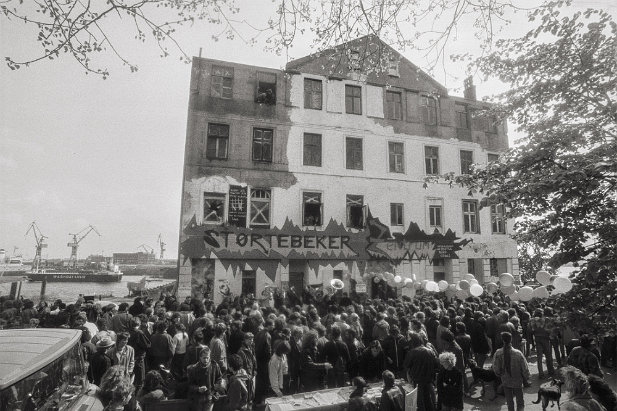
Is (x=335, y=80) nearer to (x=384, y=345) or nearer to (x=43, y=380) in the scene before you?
(x=384, y=345)

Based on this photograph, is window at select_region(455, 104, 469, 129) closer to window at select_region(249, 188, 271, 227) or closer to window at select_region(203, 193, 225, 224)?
window at select_region(249, 188, 271, 227)

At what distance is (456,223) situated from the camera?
70.4ft

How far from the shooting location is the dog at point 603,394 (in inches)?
189

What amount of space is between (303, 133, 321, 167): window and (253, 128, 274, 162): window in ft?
6.35

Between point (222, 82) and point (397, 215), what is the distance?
12.0m

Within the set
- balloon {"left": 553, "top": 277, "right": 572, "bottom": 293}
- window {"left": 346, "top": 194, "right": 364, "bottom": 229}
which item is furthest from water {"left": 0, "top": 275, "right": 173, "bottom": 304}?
balloon {"left": 553, "top": 277, "right": 572, "bottom": 293}

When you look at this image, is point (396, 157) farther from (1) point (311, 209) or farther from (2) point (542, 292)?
(2) point (542, 292)

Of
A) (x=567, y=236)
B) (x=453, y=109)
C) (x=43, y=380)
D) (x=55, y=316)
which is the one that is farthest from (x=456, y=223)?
(x=43, y=380)

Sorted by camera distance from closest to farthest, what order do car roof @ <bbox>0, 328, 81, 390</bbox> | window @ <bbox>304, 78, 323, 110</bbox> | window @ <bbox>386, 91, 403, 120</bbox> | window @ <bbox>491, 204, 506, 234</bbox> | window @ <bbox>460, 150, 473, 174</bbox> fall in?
car roof @ <bbox>0, 328, 81, 390</bbox>
window @ <bbox>304, 78, 323, 110</bbox>
window @ <bbox>386, 91, 403, 120</bbox>
window @ <bbox>491, 204, 506, 234</bbox>
window @ <bbox>460, 150, 473, 174</bbox>

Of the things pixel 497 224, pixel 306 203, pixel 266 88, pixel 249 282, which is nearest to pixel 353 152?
pixel 306 203

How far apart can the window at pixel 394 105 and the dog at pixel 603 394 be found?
1835cm

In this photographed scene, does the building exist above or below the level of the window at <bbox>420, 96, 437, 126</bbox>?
below

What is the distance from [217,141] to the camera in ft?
61.7

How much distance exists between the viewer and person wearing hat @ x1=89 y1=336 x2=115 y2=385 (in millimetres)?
6432
